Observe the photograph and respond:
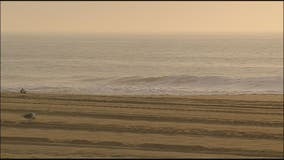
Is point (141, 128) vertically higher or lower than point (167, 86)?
lower

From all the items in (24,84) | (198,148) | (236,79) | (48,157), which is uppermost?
(24,84)

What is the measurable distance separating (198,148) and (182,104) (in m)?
11.8

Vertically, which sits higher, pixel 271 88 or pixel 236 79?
pixel 236 79

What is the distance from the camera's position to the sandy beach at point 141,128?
58.1ft

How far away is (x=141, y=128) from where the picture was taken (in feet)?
71.1

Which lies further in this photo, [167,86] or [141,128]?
[167,86]

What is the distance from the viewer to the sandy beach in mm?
17703

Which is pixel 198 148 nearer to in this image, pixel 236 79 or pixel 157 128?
pixel 157 128

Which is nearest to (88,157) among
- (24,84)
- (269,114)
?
(269,114)

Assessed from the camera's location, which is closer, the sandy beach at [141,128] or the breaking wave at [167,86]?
the sandy beach at [141,128]

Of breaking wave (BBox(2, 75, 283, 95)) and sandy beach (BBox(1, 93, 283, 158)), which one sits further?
breaking wave (BBox(2, 75, 283, 95))

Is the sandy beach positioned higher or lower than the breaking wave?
lower

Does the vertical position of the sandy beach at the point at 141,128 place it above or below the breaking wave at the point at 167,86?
below

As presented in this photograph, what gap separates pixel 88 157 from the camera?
1655 cm
